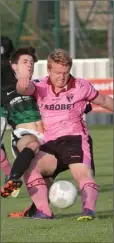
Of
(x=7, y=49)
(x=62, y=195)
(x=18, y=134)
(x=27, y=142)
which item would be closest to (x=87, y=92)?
(x=27, y=142)

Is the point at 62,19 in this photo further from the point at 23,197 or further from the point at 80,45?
the point at 23,197

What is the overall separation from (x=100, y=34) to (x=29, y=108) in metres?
15.9

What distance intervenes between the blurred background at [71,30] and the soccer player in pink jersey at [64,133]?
14941mm

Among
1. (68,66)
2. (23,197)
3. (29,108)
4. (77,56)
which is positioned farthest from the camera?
(77,56)

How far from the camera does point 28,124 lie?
11086mm

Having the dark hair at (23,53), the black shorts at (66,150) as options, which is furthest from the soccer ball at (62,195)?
the dark hair at (23,53)

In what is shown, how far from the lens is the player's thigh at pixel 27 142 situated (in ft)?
31.8

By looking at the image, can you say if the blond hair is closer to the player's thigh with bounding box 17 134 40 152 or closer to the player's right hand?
the player's right hand

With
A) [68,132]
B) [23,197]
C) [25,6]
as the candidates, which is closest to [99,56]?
[25,6]

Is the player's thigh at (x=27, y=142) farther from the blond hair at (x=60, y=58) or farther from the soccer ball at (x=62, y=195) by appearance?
the blond hair at (x=60, y=58)

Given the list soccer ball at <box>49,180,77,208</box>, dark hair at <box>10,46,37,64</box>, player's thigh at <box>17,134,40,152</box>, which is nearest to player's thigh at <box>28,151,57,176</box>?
player's thigh at <box>17,134,40,152</box>

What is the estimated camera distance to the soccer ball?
9273 mm

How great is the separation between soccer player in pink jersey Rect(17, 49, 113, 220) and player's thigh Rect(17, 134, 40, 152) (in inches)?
3.5

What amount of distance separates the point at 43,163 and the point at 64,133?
328 millimetres
